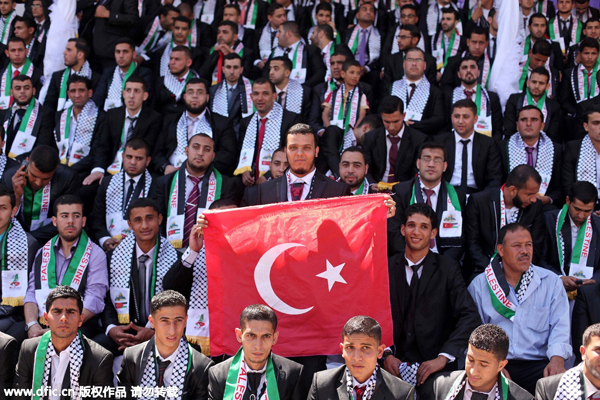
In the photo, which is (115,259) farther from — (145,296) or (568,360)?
(568,360)

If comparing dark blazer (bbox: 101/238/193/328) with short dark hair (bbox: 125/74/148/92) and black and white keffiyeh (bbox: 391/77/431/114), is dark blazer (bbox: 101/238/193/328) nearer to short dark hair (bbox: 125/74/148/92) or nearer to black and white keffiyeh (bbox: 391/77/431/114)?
short dark hair (bbox: 125/74/148/92)

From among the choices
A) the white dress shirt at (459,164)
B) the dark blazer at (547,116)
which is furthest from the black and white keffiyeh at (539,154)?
the dark blazer at (547,116)

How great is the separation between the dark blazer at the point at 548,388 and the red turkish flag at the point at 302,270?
1068 millimetres

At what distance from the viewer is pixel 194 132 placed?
28.5ft

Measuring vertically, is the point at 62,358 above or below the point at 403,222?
below

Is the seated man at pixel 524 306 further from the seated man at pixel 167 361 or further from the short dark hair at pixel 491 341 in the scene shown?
the seated man at pixel 167 361

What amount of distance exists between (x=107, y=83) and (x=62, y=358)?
5.38 metres

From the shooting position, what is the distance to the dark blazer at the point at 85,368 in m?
5.22

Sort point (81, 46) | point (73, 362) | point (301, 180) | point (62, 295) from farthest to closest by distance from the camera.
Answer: point (81, 46)
point (301, 180)
point (62, 295)
point (73, 362)

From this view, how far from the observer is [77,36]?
11.0 metres

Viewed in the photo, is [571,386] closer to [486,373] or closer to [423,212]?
[486,373]

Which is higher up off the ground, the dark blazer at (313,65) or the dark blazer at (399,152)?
the dark blazer at (313,65)

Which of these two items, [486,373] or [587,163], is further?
[587,163]

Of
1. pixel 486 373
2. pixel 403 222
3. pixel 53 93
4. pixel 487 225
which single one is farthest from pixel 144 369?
pixel 53 93
